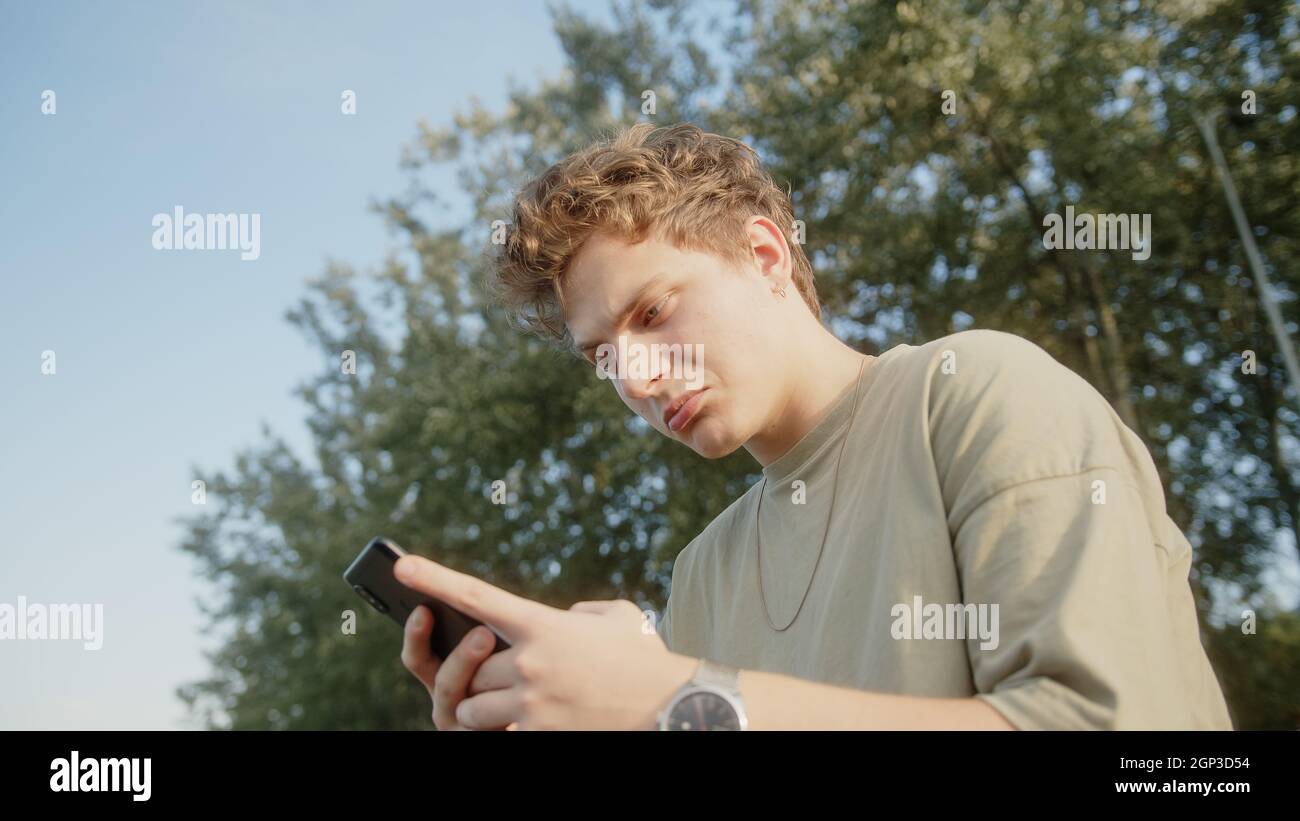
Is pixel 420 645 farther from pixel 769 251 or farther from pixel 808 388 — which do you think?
pixel 769 251

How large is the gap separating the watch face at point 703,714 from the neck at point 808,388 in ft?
3.26

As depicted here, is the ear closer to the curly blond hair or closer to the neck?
the curly blond hair

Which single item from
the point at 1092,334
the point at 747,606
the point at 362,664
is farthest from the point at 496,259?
the point at 362,664

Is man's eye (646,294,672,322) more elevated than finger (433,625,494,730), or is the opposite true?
man's eye (646,294,672,322)

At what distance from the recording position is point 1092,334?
47.5 feet

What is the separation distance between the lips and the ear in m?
0.42

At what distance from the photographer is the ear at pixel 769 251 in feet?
7.67

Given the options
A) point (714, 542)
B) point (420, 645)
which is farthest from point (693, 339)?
point (420, 645)

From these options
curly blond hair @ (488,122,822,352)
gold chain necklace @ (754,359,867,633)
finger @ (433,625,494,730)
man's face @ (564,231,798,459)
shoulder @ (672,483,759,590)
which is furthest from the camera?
shoulder @ (672,483,759,590)

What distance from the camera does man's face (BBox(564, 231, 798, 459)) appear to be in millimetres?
2047

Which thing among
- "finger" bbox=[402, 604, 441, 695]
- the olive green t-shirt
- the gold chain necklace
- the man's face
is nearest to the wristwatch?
the olive green t-shirt

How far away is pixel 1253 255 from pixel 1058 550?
14482 millimetres

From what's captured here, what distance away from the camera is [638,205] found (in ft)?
7.35

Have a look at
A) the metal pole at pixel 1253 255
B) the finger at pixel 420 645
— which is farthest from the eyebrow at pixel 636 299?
the metal pole at pixel 1253 255
